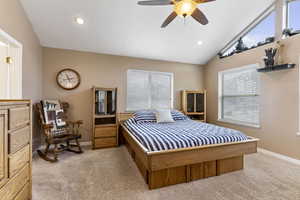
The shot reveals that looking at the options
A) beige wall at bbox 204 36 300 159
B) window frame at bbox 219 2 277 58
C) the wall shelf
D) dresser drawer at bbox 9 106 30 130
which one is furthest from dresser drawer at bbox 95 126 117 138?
window frame at bbox 219 2 277 58

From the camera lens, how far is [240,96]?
3941mm

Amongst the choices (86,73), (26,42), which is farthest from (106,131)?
(26,42)

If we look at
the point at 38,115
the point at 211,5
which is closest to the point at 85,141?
the point at 38,115

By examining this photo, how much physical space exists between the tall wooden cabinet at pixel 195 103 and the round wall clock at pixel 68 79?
3.00 m

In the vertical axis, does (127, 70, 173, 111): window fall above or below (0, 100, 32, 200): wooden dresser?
above

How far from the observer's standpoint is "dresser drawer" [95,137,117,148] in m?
3.47

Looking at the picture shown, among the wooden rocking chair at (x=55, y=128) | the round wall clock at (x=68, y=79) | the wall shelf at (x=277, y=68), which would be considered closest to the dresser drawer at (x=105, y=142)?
the wooden rocking chair at (x=55, y=128)

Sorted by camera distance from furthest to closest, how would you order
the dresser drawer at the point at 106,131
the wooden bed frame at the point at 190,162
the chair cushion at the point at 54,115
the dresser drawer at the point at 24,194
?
the dresser drawer at the point at 106,131, the chair cushion at the point at 54,115, the wooden bed frame at the point at 190,162, the dresser drawer at the point at 24,194

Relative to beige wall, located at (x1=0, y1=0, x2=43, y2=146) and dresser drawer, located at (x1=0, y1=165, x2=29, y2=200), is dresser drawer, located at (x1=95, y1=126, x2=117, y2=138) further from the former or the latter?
dresser drawer, located at (x1=0, y1=165, x2=29, y2=200)

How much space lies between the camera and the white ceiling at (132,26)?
2.72m

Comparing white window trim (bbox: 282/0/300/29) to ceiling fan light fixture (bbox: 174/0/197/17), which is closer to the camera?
ceiling fan light fixture (bbox: 174/0/197/17)

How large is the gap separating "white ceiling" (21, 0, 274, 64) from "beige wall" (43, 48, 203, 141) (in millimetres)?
191

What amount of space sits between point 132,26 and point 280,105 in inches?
135

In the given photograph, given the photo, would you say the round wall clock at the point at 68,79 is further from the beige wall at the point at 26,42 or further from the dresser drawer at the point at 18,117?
the dresser drawer at the point at 18,117
